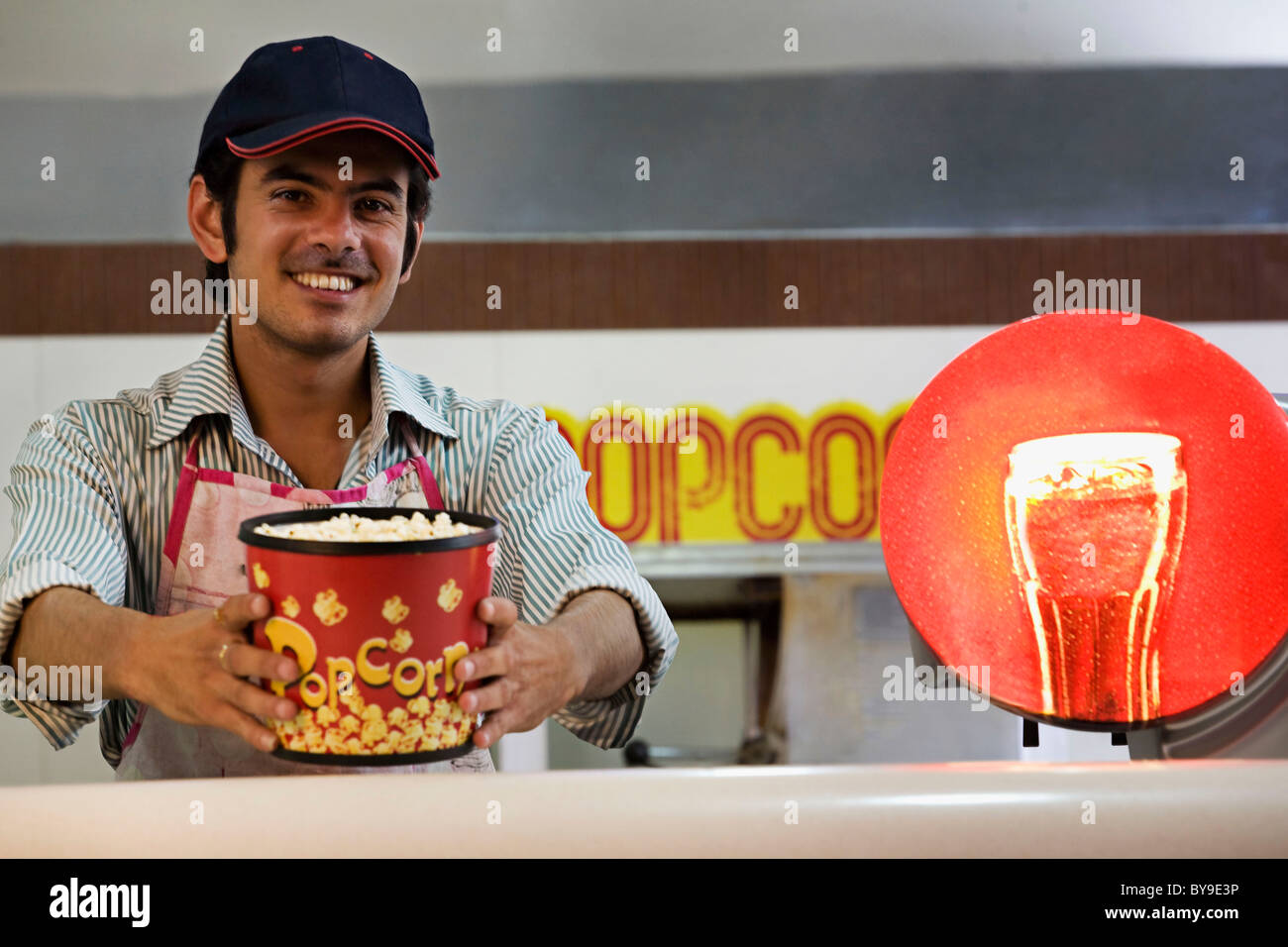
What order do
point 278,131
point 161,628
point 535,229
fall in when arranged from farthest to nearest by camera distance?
point 535,229 < point 278,131 < point 161,628

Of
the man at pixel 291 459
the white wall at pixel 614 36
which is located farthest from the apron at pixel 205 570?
the white wall at pixel 614 36

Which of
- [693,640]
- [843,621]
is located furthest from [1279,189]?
[693,640]

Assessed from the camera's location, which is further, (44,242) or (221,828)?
(44,242)

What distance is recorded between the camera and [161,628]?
739 millimetres

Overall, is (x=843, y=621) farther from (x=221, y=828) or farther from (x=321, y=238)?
(x=221, y=828)

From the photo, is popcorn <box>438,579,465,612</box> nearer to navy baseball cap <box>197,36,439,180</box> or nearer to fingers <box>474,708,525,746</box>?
fingers <box>474,708,525,746</box>

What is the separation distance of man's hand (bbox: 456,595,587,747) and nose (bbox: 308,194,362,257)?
396 mm

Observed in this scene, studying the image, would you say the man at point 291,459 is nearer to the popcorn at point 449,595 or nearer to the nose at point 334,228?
the nose at point 334,228

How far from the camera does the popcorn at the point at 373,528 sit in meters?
0.67

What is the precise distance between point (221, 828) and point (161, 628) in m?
0.23

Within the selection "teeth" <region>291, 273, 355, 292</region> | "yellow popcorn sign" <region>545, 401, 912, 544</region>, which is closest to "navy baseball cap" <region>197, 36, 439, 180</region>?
"teeth" <region>291, 273, 355, 292</region>

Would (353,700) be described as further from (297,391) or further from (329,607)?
(297,391)

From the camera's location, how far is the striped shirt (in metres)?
0.92

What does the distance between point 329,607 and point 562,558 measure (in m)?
0.40
